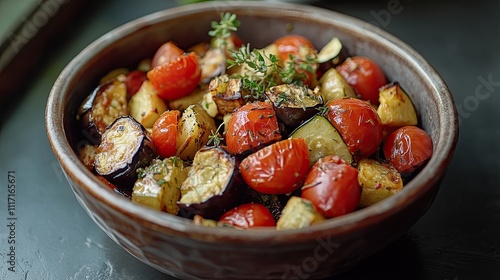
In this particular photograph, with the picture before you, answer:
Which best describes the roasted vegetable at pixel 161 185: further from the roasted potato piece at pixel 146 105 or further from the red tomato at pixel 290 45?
the red tomato at pixel 290 45

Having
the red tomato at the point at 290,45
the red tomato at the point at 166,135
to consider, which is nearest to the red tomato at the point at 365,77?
the red tomato at the point at 290,45

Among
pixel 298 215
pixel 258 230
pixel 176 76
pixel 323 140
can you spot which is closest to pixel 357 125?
pixel 323 140

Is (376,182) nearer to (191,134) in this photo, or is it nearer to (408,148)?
(408,148)

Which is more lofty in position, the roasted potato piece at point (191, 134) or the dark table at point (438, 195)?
the roasted potato piece at point (191, 134)

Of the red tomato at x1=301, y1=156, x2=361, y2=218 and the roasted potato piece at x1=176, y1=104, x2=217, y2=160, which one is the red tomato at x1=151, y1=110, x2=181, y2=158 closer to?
the roasted potato piece at x1=176, y1=104, x2=217, y2=160

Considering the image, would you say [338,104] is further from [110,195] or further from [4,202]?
[4,202]

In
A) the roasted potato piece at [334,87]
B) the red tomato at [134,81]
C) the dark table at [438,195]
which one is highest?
the roasted potato piece at [334,87]
